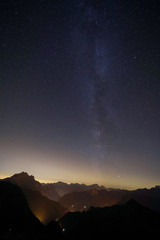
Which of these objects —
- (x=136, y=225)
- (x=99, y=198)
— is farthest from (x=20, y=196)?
(x=99, y=198)

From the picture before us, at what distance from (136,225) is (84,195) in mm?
140883

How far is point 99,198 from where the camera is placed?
164 m

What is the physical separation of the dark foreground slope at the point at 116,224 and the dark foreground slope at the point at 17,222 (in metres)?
16.1

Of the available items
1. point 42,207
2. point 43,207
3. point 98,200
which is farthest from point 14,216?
point 98,200

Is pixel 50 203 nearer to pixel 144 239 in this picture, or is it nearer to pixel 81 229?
pixel 81 229

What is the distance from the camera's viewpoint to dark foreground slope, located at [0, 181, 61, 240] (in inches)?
1491

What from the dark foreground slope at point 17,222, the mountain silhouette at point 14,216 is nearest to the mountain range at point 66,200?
the mountain silhouette at point 14,216

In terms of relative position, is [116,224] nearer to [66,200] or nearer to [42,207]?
[42,207]

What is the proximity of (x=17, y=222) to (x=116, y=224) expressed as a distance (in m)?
33.5

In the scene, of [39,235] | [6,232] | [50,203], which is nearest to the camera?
[6,232]

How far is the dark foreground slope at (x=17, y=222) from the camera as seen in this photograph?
37.9 meters

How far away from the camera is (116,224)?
5134 centimetres

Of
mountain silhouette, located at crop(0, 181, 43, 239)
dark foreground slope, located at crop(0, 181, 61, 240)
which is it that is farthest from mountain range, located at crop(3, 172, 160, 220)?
dark foreground slope, located at crop(0, 181, 61, 240)

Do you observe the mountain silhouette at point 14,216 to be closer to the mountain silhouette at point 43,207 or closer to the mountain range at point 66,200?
the mountain silhouette at point 43,207
